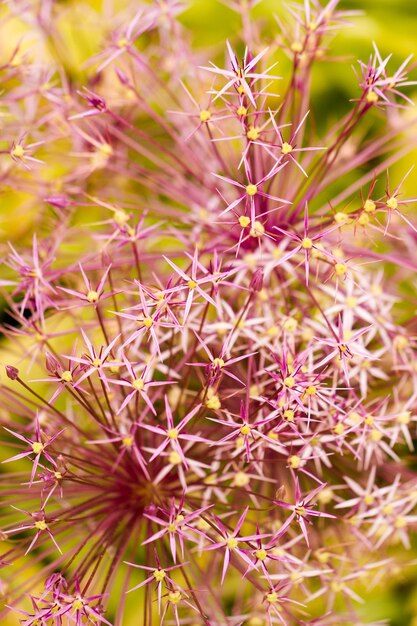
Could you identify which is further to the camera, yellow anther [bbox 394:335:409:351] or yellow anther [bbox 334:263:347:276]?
yellow anther [bbox 394:335:409:351]

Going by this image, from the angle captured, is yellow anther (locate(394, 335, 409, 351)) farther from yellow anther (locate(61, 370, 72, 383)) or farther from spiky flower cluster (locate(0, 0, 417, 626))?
yellow anther (locate(61, 370, 72, 383))

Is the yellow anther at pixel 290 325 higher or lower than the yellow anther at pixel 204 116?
lower

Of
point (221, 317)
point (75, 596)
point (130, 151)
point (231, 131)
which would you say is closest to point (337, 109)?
point (231, 131)

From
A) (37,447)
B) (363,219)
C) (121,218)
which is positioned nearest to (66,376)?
(37,447)

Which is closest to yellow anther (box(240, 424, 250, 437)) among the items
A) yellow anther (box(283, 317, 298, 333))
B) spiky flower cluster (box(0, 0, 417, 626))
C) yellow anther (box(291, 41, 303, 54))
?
spiky flower cluster (box(0, 0, 417, 626))

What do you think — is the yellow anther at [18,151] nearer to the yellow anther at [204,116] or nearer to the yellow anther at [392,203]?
the yellow anther at [204,116]

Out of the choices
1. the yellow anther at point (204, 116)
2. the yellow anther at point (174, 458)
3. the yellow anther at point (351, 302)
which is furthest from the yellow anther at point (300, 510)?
the yellow anther at point (204, 116)

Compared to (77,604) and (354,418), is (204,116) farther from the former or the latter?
(77,604)

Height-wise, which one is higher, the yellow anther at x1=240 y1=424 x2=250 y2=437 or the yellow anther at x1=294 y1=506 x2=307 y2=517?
the yellow anther at x1=240 y1=424 x2=250 y2=437

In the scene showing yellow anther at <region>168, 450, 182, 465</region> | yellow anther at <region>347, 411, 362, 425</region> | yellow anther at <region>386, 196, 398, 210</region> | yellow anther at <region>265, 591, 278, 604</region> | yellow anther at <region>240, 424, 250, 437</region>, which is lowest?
yellow anther at <region>265, 591, 278, 604</region>
